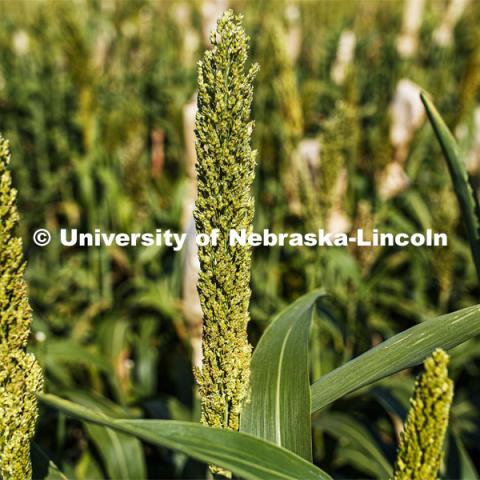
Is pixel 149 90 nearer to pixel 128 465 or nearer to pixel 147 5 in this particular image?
pixel 147 5

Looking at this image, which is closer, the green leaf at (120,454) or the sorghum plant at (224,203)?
the sorghum plant at (224,203)

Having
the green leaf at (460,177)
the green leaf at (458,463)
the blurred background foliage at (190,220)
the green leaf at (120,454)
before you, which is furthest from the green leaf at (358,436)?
the green leaf at (460,177)

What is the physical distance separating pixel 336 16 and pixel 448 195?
465 cm

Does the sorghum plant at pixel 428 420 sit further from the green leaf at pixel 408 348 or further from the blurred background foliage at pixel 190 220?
the blurred background foliage at pixel 190 220

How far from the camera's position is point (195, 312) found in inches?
61.0

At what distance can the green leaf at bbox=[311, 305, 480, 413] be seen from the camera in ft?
2.34

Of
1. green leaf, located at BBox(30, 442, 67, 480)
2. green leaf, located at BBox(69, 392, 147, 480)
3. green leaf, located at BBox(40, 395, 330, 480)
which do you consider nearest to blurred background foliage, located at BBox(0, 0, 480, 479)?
green leaf, located at BBox(69, 392, 147, 480)

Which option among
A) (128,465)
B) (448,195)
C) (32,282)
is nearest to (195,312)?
(128,465)

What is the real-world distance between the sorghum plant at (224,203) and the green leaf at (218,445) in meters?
0.06

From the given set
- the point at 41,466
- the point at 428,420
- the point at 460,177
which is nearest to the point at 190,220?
the point at 460,177

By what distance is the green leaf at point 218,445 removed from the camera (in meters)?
0.59

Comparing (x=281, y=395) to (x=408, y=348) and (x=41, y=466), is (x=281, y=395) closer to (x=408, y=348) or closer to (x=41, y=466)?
(x=408, y=348)

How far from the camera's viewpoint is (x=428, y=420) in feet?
1.79

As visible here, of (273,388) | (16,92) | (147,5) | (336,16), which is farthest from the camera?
(336,16)
